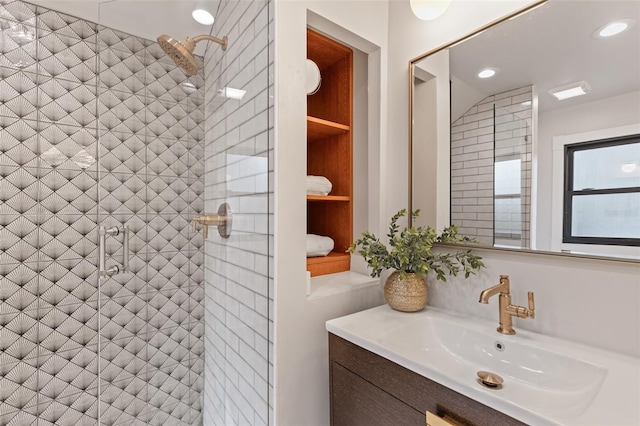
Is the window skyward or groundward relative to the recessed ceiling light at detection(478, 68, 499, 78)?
groundward

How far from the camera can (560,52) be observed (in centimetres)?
90

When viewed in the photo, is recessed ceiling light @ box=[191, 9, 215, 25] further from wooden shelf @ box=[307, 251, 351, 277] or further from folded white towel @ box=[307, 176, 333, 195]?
wooden shelf @ box=[307, 251, 351, 277]

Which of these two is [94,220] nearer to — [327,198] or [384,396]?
[327,198]

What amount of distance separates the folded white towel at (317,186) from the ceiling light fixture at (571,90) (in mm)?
892

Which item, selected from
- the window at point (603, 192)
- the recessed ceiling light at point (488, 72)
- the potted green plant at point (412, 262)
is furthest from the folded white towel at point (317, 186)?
the window at point (603, 192)

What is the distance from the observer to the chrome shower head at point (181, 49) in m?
1.16

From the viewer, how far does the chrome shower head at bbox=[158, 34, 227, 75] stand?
1.16 meters

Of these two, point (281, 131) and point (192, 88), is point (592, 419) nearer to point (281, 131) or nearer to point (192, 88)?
point (281, 131)

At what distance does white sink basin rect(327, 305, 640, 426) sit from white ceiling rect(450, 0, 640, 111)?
73cm

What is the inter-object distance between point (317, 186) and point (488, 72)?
0.80 meters

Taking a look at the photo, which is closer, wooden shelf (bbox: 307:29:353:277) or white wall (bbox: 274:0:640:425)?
white wall (bbox: 274:0:640:425)

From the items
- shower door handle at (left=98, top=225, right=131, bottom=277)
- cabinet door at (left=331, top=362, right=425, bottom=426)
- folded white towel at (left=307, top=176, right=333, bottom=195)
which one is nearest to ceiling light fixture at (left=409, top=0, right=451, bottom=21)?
folded white towel at (left=307, top=176, right=333, bottom=195)

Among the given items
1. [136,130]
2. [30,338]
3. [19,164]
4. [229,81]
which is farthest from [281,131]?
[30,338]

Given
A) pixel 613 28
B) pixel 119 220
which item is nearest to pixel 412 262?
pixel 613 28
